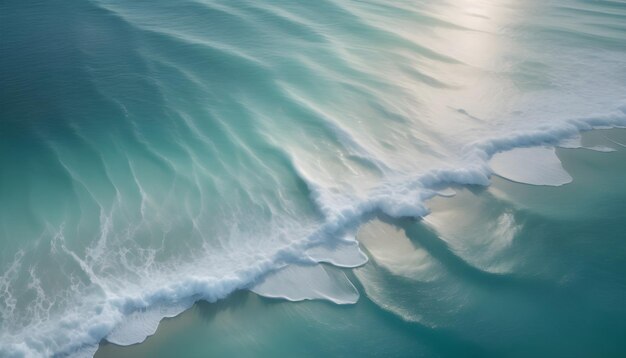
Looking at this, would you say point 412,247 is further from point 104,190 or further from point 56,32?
point 56,32

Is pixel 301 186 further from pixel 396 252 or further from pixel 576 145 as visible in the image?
pixel 576 145

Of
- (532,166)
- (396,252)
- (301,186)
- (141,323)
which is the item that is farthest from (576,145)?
(141,323)

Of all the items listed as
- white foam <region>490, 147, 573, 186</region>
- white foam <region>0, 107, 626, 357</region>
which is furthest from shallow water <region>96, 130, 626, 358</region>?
white foam <region>490, 147, 573, 186</region>

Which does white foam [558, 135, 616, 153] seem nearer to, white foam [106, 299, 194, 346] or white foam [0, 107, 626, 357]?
white foam [0, 107, 626, 357]

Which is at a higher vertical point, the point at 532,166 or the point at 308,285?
the point at 532,166

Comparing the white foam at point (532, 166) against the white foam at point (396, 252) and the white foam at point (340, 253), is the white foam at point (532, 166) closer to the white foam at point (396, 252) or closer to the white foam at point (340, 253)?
the white foam at point (396, 252)

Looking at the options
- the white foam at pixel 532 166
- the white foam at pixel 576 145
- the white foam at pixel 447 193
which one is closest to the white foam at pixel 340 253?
the white foam at pixel 447 193
